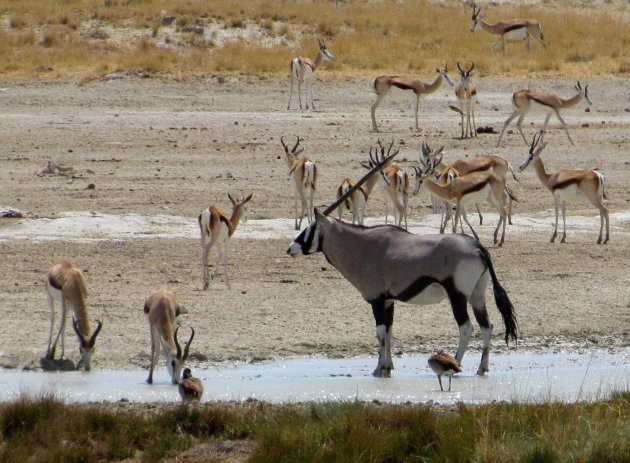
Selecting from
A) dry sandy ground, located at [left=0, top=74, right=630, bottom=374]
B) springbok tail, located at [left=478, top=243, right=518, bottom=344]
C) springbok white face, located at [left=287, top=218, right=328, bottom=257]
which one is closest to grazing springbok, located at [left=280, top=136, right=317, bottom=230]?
dry sandy ground, located at [left=0, top=74, right=630, bottom=374]

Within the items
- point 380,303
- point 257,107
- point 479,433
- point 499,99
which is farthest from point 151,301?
point 499,99

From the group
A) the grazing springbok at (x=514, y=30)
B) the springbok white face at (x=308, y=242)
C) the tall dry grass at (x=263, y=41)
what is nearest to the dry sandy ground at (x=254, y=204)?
the springbok white face at (x=308, y=242)

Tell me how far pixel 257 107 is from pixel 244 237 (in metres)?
11.0

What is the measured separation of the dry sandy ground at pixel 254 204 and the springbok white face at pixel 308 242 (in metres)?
0.88

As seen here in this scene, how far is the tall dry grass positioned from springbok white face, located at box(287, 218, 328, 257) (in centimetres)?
1890

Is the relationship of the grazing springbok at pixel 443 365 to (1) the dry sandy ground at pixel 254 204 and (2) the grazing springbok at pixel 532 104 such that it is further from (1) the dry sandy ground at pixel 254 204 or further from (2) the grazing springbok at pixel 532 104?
(2) the grazing springbok at pixel 532 104

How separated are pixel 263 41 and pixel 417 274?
2520cm

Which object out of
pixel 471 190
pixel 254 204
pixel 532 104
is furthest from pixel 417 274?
pixel 532 104

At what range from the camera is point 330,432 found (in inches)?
353

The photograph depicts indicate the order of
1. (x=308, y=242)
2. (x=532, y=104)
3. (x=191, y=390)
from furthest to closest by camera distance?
(x=532, y=104) < (x=308, y=242) < (x=191, y=390)

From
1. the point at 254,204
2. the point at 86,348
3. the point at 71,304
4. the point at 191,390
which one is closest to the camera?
the point at 191,390

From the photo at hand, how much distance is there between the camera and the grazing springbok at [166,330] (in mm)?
11250

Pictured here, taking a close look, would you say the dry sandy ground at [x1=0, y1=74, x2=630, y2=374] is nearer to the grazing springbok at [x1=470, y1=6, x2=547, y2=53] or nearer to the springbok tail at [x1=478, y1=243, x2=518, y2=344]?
the springbok tail at [x1=478, y1=243, x2=518, y2=344]

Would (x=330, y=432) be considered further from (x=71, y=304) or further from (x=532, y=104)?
(x=532, y=104)
